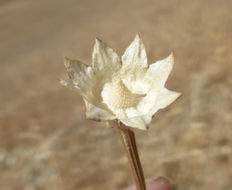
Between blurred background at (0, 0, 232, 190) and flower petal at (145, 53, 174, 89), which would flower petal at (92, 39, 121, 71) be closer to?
flower petal at (145, 53, 174, 89)

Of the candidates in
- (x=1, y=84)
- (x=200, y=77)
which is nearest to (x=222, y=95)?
(x=200, y=77)

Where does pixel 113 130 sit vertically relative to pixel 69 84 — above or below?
above

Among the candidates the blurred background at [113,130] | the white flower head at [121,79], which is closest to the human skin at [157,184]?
the white flower head at [121,79]

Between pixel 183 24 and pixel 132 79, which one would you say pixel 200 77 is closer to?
pixel 183 24

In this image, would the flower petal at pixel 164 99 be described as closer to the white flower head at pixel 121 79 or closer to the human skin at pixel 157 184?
the white flower head at pixel 121 79

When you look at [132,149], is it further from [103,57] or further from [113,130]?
[113,130]

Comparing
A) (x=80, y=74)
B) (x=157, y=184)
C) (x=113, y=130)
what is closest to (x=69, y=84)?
(x=80, y=74)
